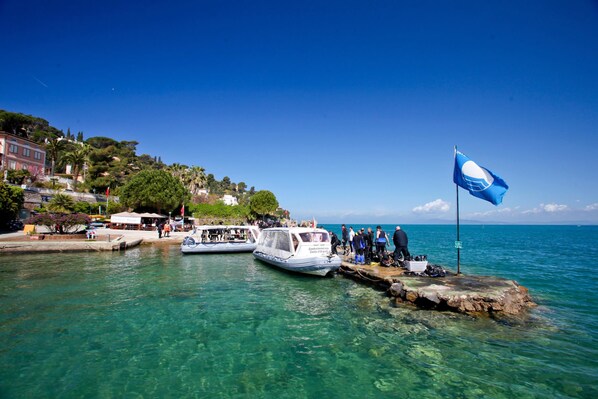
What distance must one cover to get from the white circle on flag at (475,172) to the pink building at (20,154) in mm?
66926

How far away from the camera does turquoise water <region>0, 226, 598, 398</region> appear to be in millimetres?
Answer: 6559

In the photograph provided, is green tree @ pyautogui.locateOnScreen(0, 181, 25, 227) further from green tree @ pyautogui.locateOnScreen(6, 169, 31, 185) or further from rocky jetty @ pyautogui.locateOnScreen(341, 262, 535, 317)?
rocky jetty @ pyautogui.locateOnScreen(341, 262, 535, 317)

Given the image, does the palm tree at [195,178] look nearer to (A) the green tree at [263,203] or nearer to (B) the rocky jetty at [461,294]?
(A) the green tree at [263,203]

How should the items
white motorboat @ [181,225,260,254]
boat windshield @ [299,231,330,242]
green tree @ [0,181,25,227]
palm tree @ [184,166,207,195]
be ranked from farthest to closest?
palm tree @ [184,166,207,195], green tree @ [0,181,25,227], white motorboat @ [181,225,260,254], boat windshield @ [299,231,330,242]

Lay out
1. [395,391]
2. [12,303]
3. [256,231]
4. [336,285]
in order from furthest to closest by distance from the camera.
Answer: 1. [256,231]
2. [336,285]
3. [12,303]
4. [395,391]

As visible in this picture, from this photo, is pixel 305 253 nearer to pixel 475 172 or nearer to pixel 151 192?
pixel 475 172

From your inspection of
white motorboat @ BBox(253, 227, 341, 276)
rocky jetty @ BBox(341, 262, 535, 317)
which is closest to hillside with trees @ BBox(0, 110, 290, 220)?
white motorboat @ BBox(253, 227, 341, 276)

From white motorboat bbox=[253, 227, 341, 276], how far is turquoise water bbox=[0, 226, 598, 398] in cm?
268

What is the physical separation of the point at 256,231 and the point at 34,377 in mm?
25258

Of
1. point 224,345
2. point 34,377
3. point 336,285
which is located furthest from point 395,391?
point 336,285

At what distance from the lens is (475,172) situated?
13594mm

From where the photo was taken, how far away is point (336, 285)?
1655cm

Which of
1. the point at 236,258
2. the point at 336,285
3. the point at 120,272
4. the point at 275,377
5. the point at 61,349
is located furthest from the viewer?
the point at 236,258

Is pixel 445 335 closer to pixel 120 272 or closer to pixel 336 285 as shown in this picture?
pixel 336 285
